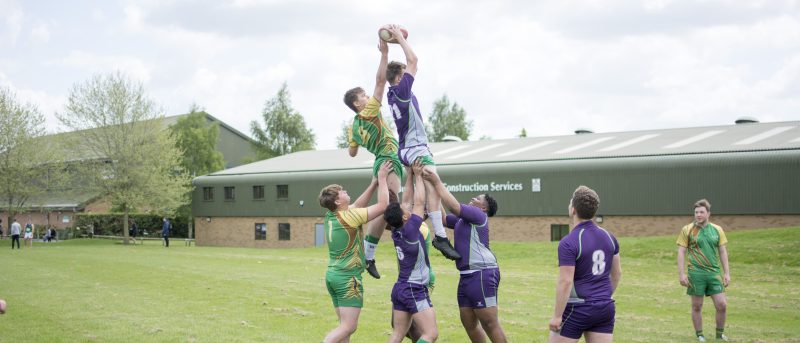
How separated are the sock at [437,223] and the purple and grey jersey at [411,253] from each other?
1.63 ft

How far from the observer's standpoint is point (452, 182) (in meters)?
48.2

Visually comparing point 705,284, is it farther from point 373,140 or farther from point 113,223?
point 113,223

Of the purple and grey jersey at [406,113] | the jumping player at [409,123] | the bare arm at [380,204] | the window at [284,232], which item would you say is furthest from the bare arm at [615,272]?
the window at [284,232]

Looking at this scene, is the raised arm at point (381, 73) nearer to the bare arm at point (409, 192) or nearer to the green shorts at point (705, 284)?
the bare arm at point (409, 192)

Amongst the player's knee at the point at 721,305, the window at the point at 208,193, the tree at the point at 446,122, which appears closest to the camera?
the player's knee at the point at 721,305

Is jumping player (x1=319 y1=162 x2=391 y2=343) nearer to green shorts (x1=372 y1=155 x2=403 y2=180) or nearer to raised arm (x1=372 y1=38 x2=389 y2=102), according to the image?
green shorts (x1=372 y1=155 x2=403 y2=180)

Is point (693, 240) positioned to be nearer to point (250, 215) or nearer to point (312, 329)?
point (312, 329)

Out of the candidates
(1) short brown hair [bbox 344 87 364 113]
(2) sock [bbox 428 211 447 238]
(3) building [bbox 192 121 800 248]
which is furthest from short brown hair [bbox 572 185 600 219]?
(3) building [bbox 192 121 800 248]

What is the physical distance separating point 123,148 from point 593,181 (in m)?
35.5

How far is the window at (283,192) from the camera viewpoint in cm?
5703

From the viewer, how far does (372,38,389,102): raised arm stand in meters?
9.35

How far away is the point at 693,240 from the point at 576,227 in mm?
6622

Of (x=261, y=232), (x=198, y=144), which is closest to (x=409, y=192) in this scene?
(x=261, y=232)

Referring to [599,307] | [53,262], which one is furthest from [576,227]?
[53,262]
